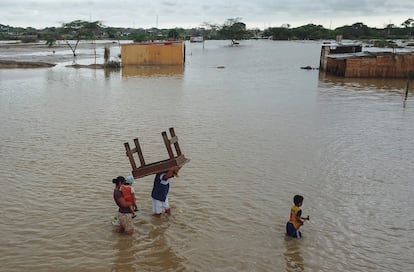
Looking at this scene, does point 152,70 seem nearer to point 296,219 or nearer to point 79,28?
point 79,28

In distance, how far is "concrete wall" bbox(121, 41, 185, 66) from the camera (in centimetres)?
4459

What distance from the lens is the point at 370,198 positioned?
10.1 metres

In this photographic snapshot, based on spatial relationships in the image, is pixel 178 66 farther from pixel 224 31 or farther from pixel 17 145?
pixel 224 31

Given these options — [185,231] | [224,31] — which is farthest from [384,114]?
[224,31]

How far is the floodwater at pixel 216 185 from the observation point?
291 inches

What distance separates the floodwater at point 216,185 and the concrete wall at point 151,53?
21624 mm

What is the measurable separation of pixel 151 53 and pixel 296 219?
3945 cm

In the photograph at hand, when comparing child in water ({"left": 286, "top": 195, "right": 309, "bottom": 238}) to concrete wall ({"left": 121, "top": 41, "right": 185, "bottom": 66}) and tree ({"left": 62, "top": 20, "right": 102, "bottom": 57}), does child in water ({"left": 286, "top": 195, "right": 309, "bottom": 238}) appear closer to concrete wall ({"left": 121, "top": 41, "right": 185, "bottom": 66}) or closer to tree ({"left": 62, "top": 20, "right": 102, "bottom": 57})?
concrete wall ({"left": 121, "top": 41, "right": 185, "bottom": 66})

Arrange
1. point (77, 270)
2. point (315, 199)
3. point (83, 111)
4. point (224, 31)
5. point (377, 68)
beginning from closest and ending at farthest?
1. point (77, 270)
2. point (315, 199)
3. point (83, 111)
4. point (377, 68)
5. point (224, 31)

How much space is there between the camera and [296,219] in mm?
7773

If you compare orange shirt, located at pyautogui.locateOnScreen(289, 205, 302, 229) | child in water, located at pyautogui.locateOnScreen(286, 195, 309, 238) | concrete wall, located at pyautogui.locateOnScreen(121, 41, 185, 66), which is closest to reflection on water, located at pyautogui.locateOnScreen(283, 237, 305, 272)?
child in water, located at pyautogui.locateOnScreen(286, 195, 309, 238)

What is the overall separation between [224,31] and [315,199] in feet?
469

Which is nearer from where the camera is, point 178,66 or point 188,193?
point 188,193

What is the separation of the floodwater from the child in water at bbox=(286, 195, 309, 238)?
0.16 m
